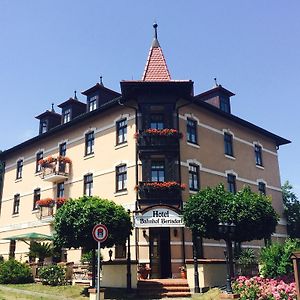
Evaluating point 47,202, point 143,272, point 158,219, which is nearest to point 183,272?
point 143,272

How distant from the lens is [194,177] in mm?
23703

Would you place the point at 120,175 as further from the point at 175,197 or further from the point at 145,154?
the point at 175,197

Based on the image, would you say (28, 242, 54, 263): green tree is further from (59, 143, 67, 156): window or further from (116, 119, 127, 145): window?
(116, 119, 127, 145): window

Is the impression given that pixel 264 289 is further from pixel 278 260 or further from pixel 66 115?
pixel 66 115

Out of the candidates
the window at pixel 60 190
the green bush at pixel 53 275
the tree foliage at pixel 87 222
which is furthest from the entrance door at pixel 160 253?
the window at pixel 60 190

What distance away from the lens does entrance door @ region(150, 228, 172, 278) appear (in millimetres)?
20844

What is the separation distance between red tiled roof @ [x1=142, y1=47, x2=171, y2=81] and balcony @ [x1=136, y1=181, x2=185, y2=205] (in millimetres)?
6526

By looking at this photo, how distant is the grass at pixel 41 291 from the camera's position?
690 inches

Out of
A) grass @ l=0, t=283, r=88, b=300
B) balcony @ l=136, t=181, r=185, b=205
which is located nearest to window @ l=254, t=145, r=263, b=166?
balcony @ l=136, t=181, r=185, b=205

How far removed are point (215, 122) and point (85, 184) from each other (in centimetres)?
958

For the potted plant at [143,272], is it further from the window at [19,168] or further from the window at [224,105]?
the window at [19,168]

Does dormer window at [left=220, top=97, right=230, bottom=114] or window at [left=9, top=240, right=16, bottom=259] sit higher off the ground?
dormer window at [left=220, top=97, right=230, bottom=114]

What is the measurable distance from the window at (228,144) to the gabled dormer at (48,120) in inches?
527

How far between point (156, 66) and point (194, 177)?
7293 mm
